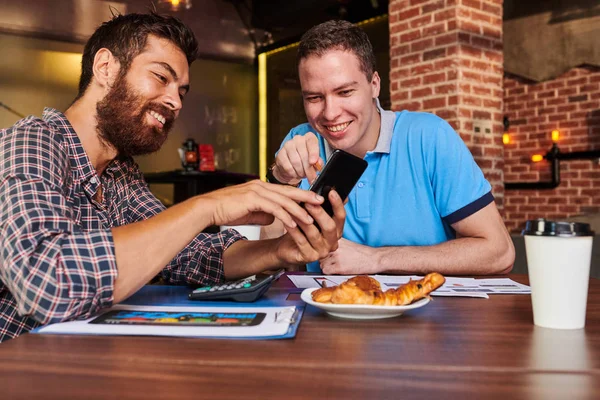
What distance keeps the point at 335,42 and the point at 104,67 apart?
0.72 m

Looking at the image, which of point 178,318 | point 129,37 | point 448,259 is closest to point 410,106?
point 448,259

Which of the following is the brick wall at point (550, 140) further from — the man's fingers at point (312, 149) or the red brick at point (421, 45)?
the man's fingers at point (312, 149)

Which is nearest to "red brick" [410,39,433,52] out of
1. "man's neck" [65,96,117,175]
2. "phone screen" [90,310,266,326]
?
"man's neck" [65,96,117,175]

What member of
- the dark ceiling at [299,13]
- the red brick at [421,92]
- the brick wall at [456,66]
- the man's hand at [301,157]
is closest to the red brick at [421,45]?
the brick wall at [456,66]

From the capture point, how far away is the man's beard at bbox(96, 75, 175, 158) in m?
1.40

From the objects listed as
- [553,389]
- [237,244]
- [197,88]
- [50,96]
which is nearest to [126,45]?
[237,244]

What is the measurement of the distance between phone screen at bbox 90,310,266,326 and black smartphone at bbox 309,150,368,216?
0.28 m

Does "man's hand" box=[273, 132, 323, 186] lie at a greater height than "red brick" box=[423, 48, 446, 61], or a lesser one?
lesser

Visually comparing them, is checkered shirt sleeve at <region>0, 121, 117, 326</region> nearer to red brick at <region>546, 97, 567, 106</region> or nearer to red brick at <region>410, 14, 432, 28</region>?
red brick at <region>410, 14, 432, 28</region>

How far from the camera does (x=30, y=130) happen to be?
3.54ft

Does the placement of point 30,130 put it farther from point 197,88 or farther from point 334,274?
point 197,88

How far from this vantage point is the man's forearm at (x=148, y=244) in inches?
34.8

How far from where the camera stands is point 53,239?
0.86m

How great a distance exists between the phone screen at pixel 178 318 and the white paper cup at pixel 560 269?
42 cm
